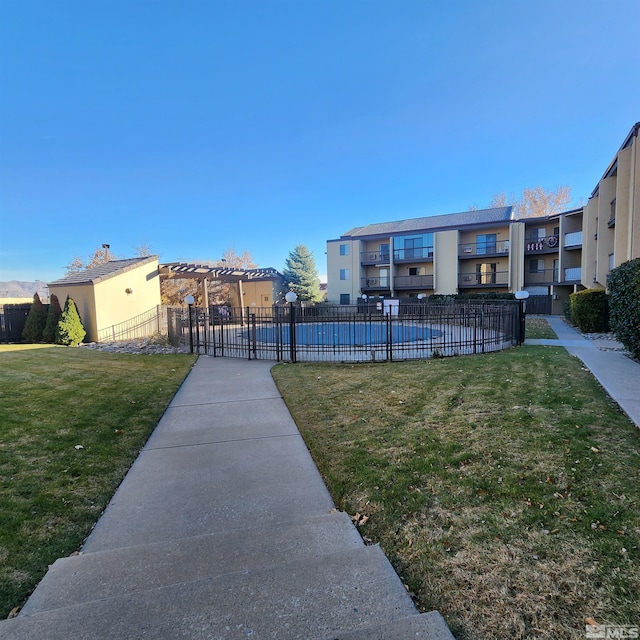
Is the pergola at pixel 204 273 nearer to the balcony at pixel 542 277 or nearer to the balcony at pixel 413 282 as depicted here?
the balcony at pixel 413 282

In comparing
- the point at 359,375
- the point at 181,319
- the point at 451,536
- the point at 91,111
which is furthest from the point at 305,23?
the point at 451,536

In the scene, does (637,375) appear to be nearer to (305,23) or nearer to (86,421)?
(86,421)

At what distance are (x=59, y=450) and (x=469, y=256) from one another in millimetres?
31154

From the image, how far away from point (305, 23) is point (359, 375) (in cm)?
1247

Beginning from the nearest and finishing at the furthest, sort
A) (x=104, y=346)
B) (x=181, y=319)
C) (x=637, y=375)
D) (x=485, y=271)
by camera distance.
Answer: (x=637, y=375) → (x=181, y=319) → (x=104, y=346) → (x=485, y=271)

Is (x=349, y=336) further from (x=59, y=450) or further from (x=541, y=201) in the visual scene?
(x=541, y=201)

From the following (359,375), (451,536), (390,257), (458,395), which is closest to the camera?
(451,536)

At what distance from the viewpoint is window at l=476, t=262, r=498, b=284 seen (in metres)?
30.0

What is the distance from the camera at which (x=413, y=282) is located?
3241 cm

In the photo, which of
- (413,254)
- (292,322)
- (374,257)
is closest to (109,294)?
(292,322)

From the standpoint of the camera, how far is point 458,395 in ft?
18.9

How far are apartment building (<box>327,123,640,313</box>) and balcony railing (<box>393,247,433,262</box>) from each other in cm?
8

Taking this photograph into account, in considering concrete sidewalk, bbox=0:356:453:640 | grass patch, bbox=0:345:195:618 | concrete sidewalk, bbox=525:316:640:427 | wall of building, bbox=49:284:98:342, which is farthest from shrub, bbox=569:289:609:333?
wall of building, bbox=49:284:98:342

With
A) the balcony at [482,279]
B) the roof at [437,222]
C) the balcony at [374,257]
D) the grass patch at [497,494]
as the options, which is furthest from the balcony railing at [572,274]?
the grass patch at [497,494]
